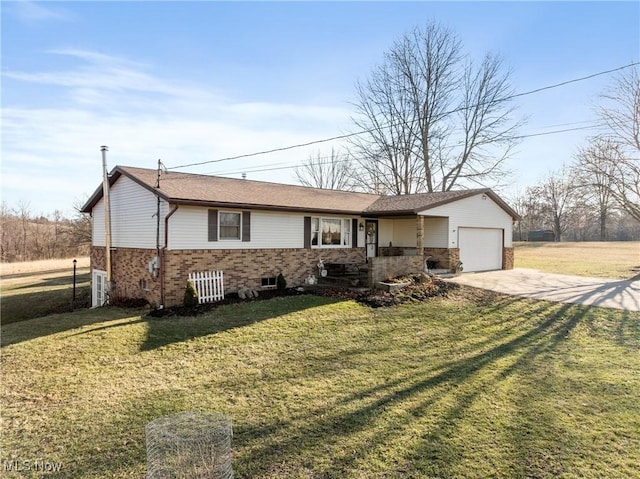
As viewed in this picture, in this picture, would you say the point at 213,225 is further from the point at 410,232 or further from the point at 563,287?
the point at 563,287

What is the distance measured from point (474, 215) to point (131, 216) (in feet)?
50.3

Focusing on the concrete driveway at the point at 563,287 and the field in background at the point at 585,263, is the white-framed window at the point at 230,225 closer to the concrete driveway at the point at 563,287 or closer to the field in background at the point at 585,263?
the concrete driveway at the point at 563,287

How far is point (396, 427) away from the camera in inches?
187

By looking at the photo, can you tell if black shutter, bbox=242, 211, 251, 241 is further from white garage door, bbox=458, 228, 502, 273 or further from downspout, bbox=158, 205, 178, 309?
white garage door, bbox=458, 228, 502, 273

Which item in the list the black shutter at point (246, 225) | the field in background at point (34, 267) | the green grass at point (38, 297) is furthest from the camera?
the field in background at point (34, 267)

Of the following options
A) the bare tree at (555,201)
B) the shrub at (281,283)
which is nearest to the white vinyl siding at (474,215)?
the shrub at (281,283)

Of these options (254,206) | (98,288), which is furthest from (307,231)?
(98,288)

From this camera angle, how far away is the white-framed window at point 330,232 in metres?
16.0

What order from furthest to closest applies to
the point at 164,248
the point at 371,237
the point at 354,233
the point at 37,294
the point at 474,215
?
1. the point at 474,215
2. the point at 371,237
3. the point at 37,294
4. the point at 354,233
5. the point at 164,248

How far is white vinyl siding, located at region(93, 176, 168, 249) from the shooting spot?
12.7 m

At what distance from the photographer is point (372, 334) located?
898 centimetres

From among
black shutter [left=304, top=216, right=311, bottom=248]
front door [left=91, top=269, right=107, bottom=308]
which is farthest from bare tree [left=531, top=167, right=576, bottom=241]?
front door [left=91, top=269, right=107, bottom=308]
